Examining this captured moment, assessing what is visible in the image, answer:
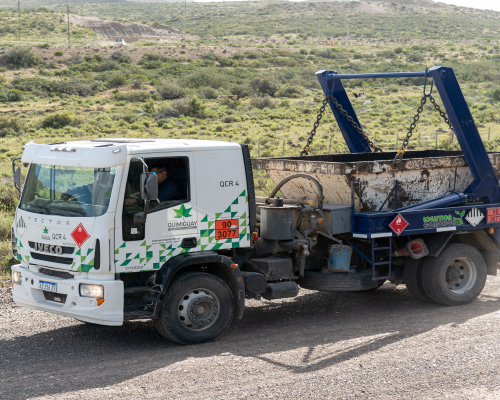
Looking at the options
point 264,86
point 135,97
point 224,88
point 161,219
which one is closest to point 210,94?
point 224,88

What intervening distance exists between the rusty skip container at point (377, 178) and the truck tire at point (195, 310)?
2366mm

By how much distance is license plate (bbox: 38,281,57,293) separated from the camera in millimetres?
8094

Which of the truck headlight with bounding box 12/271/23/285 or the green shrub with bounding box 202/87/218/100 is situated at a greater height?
the green shrub with bounding box 202/87/218/100

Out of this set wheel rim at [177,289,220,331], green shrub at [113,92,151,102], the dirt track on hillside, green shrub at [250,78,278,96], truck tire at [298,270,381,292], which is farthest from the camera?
the dirt track on hillside

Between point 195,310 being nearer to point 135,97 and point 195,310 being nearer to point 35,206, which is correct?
point 35,206

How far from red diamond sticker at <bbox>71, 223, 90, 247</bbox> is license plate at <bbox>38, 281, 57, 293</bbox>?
24.2 inches

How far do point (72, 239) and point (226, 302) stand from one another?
79.8 inches

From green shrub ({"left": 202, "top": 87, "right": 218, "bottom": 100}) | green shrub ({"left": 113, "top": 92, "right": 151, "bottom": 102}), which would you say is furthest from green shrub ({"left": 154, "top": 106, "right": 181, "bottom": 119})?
green shrub ({"left": 202, "top": 87, "right": 218, "bottom": 100})

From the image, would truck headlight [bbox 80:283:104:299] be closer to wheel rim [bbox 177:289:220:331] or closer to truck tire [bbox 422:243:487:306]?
wheel rim [bbox 177:289:220:331]

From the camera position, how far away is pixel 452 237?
10.9 metres

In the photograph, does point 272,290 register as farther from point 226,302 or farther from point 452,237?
point 452,237

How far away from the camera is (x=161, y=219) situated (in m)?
8.21

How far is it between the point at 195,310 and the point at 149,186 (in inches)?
70.5

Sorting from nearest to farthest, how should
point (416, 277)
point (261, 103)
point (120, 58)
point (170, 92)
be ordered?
1. point (416, 277)
2. point (261, 103)
3. point (170, 92)
4. point (120, 58)
